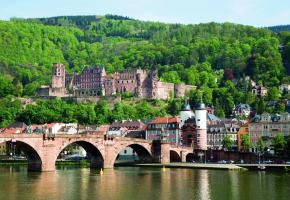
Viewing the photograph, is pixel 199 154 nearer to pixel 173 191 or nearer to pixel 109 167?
pixel 109 167

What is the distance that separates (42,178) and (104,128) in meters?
58.8

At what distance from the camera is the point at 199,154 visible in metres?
103

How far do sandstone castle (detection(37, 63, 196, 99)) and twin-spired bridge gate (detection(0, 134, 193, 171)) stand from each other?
204 ft

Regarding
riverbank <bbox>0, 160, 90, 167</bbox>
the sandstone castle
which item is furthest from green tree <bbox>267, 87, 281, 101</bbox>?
riverbank <bbox>0, 160, 90, 167</bbox>

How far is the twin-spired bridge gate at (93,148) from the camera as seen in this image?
249 ft

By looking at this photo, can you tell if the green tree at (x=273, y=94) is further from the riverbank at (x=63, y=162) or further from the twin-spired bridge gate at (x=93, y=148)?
the riverbank at (x=63, y=162)

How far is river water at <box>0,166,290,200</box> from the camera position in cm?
5219

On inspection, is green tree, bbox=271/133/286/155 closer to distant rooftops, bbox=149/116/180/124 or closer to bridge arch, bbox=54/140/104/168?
distant rooftops, bbox=149/116/180/124

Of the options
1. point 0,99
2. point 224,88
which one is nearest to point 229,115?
point 224,88

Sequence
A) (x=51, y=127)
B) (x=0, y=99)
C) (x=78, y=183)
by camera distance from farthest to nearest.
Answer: (x=0, y=99)
(x=51, y=127)
(x=78, y=183)

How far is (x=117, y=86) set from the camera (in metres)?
168

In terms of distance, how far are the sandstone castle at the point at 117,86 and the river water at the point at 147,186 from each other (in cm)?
8816

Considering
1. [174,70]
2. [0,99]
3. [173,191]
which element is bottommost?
[173,191]

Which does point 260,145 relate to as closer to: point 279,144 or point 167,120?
point 279,144
